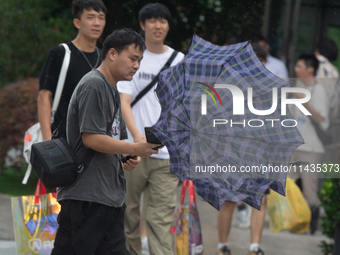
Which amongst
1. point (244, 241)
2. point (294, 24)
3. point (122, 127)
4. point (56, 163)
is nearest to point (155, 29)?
point (122, 127)

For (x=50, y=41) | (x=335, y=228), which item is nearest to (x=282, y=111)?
(x=335, y=228)

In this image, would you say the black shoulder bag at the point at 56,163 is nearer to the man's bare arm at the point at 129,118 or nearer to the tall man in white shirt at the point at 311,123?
the man's bare arm at the point at 129,118

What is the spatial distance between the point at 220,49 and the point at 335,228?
85.9 inches

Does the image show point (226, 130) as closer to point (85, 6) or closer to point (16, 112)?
point (85, 6)

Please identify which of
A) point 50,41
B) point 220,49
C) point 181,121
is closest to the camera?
point 181,121

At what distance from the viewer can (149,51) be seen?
4.16 m

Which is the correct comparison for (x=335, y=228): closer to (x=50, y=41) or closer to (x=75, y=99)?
(x=75, y=99)

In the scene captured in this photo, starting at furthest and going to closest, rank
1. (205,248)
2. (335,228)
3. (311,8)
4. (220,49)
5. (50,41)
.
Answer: (311,8) → (50,41) → (205,248) → (335,228) → (220,49)

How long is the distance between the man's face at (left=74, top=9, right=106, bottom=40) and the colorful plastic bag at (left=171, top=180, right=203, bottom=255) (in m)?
1.34

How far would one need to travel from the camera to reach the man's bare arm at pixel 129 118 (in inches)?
153

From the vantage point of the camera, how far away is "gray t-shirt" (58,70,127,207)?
280cm

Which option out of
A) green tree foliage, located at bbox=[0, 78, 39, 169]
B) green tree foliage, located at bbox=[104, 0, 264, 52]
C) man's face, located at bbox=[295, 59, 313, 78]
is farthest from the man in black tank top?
green tree foliage, located at bbox=[104, 0, 264, 52]

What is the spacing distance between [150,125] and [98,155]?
1.18m

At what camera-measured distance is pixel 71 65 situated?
380 centimetres
